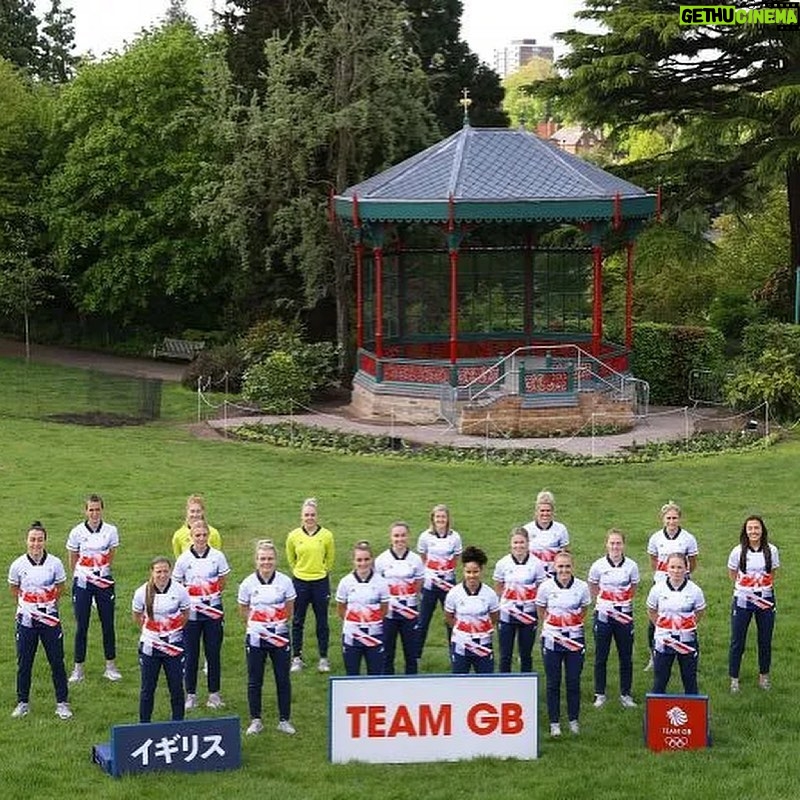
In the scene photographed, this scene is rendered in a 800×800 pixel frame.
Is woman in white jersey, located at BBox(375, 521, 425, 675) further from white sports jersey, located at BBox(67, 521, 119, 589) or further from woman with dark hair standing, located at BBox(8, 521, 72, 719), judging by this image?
woman with dark hair standing, located at BBox(8, 521, 72, 719)

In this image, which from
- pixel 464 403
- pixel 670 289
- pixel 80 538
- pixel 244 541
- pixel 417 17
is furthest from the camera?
pixel 670 289

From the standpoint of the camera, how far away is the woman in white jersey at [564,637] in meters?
13.5

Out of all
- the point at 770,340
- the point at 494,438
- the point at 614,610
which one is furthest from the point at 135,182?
the point at 614,610

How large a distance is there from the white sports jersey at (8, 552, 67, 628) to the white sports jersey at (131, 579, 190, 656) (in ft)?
3.72

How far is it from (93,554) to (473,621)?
13.8 ft

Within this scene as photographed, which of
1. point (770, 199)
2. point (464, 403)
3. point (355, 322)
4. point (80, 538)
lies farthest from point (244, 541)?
point (770, 199)

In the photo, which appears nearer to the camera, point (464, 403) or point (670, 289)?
point (464, 403)

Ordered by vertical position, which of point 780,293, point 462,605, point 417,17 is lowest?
point 462,605

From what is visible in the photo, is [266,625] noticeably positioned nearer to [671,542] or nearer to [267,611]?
[267,611]

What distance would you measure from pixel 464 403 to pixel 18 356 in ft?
70.1

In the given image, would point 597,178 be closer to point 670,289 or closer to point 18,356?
point 670,289

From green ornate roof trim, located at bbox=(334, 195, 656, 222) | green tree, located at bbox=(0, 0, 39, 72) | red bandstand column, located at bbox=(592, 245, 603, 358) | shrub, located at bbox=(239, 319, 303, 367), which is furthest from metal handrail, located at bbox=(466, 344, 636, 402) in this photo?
green tree, located at bbox=(0, 0, 39, 72)

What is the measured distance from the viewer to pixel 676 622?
534 inches

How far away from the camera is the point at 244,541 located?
21.3m
